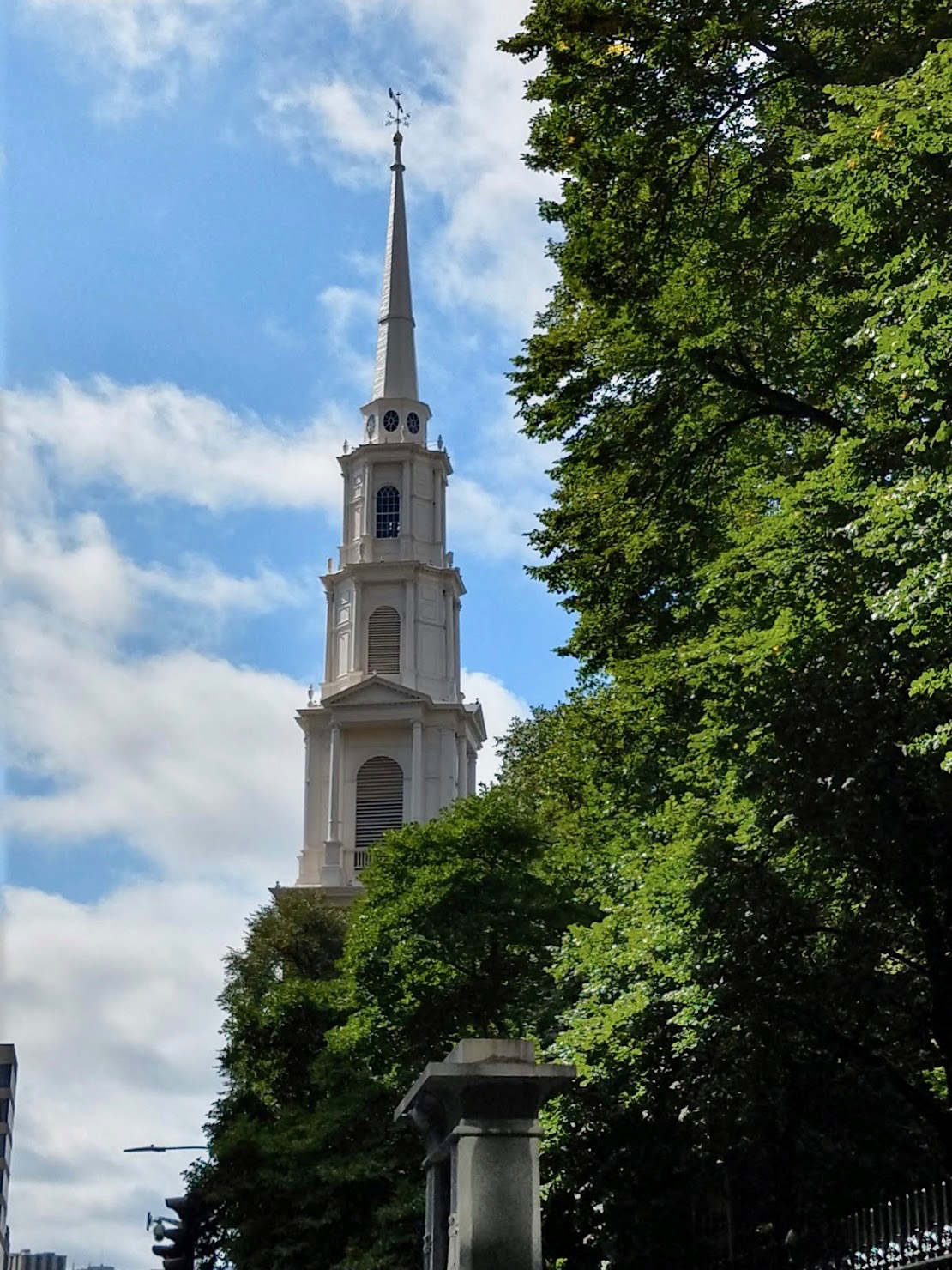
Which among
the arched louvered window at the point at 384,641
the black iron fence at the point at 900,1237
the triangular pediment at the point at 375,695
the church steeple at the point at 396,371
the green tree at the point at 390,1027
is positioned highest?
the church steeple at the point at 396,371

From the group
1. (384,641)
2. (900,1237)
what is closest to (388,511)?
(384,641)

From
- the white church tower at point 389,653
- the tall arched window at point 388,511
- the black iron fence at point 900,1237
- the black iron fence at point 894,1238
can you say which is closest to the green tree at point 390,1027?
the black iron fence at point 894,1238

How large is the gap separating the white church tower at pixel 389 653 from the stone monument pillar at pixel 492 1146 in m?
49.4

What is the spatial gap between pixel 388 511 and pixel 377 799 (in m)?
13.1

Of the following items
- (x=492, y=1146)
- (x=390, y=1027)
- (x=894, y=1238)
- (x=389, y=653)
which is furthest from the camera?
(x=389, y=653)

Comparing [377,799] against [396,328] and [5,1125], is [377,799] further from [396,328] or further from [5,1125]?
[5,1125]

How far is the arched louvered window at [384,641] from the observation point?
70.0 m

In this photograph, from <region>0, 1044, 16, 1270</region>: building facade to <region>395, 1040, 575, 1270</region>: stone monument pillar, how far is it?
5002 inches

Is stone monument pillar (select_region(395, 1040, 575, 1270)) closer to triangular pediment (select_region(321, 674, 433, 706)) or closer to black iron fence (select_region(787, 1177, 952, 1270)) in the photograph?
black iron fence (select_region(787, 1177, 952, 1270))

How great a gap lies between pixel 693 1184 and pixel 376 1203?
1136 cm

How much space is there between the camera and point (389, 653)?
70188mm

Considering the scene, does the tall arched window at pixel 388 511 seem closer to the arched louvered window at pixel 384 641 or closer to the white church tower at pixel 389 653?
the white church tower at pixel 389 653

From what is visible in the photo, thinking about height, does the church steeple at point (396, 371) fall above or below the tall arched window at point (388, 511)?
above

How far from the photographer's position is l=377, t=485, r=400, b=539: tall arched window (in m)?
73.1
